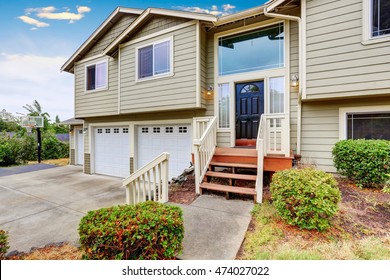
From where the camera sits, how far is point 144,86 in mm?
6809

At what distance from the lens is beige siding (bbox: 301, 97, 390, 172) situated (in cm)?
479

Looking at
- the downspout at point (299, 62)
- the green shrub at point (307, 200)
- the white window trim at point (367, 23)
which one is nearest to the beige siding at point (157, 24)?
the downspout at point (299, 62)

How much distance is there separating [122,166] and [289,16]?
8.12 m

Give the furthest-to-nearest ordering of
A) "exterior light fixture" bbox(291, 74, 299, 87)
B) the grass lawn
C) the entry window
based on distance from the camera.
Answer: "exterior light fixture" bbox(291, 74, 299, 87) < the entry window < the grass lawn

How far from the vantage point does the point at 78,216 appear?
4.19m

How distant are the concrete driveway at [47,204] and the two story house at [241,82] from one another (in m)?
2.04

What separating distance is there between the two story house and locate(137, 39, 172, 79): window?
0.11ft

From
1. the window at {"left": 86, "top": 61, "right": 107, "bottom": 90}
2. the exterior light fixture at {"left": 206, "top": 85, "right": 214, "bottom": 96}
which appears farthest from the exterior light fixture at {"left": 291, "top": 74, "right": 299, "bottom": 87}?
the window at {"left": 86, "top": 61, "right": 107, "bottom": 90}

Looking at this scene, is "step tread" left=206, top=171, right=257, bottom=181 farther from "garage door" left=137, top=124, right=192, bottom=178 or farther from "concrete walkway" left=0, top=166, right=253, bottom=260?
"garage door" left=137, top=124, right=192, bottom=178

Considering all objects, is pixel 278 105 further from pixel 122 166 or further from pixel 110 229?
pixel 122 166

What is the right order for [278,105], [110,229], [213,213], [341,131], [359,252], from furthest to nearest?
[278,105], [341,131], [213,213], [359,252], [110,229]

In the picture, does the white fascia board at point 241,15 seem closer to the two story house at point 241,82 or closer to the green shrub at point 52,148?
the two story house at point 241,82

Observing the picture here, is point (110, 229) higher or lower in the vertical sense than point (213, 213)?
higher
